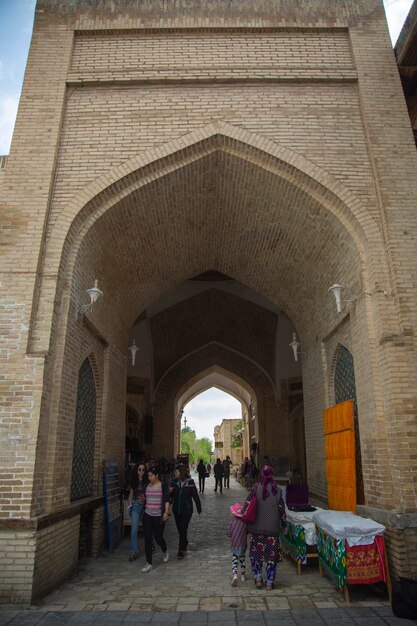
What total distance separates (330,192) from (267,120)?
1.31 meters

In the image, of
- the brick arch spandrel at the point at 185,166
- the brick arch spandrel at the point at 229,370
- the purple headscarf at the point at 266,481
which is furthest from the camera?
the brick arch spandrel at the point at 229,370

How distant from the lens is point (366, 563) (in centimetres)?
396

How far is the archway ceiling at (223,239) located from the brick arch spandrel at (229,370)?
625 cm

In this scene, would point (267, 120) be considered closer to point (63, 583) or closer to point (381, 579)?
point (381, 579)

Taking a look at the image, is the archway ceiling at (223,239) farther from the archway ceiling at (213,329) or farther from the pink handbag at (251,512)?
the archway ceiling at (213,329)

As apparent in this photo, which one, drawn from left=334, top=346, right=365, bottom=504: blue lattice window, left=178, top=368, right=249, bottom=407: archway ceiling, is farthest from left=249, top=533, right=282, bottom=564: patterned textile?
left=178, top=368, right=249, bottom=407: archway ceiling

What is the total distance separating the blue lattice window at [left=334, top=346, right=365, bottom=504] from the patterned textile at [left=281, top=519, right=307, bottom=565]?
0.86 metres

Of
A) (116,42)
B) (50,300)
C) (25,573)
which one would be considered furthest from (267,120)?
(25,573)

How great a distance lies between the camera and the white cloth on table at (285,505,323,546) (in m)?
4.75

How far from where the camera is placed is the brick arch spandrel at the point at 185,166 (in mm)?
5047

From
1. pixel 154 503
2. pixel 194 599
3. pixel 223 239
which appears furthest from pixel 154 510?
pixel 223 239

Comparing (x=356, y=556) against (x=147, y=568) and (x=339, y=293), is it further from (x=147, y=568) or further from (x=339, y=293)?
(x=339, y=293)

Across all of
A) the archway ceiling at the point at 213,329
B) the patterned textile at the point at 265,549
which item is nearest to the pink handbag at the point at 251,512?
the patterned textile at the point at 265,549

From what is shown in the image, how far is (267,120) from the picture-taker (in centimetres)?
581
